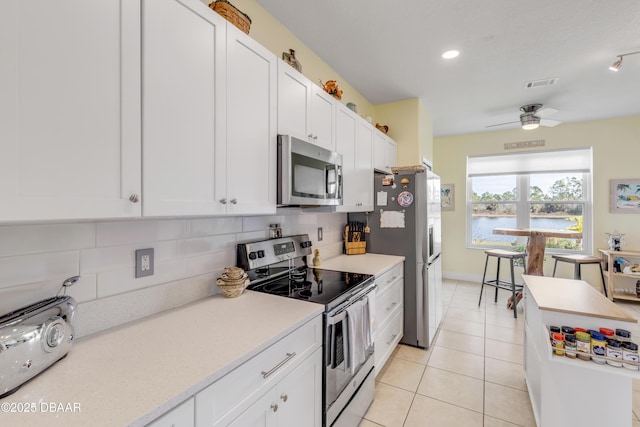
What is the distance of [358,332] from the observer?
1736 mm

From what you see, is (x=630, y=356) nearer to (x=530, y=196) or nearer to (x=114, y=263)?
(x=114, y=263)

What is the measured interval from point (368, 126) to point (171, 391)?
8.87 ft

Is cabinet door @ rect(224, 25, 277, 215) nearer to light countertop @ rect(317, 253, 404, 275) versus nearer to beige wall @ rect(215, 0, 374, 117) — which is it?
beige wall @ rect(215, 0, 374, 117)

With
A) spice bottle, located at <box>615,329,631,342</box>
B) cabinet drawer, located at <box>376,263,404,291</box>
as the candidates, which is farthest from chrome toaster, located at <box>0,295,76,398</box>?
spice bottle, located at <box>615,329,631,342</box>

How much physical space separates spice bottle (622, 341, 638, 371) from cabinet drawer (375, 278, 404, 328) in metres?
1.33

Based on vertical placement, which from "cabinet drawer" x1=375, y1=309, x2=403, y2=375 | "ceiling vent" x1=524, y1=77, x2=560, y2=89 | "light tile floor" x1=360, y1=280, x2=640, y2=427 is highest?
"ceiling vent" x1=524, y1=77, x2=560, y2=89

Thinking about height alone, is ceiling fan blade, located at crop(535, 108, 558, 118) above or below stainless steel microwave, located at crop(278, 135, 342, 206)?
above

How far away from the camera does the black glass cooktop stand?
1.62 m

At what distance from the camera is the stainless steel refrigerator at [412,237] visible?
9.19 ft

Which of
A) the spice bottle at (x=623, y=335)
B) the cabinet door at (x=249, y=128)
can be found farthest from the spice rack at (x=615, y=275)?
the cabinet door at (x=249, y=128)

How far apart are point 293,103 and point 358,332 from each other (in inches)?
58.9

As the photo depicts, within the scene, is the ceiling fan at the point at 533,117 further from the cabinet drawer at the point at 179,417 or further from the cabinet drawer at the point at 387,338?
the cabinet drawer at the point at 179,417

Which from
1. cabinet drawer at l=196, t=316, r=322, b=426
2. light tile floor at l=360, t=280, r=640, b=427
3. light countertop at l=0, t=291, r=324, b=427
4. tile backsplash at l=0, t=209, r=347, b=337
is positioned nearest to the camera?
light countertop at l=0, t=291, r=324, b=427

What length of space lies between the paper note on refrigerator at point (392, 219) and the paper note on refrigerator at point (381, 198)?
10 centimetres
